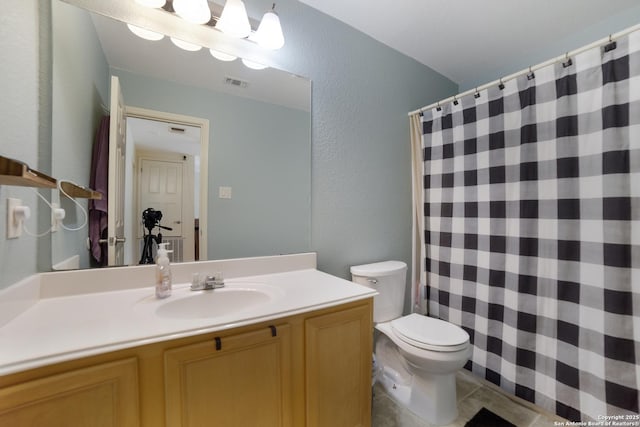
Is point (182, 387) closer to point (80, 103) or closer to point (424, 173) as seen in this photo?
A: point (80, 103)

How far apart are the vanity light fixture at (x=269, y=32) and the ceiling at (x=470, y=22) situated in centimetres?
36

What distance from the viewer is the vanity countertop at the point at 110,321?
1.94ft

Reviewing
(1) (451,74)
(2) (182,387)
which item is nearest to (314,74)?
(1) (451,74)

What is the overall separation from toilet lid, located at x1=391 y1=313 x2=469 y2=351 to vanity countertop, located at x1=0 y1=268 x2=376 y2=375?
0.49 m

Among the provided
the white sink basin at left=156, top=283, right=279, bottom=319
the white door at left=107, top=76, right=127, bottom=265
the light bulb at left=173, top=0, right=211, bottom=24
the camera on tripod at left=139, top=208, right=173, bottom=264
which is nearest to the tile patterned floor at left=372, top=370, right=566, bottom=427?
the white sink basin at left=156, top=283, right=279, bottom=319

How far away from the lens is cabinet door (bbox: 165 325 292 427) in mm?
704

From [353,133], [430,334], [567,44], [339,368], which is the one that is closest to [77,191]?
[339,368]

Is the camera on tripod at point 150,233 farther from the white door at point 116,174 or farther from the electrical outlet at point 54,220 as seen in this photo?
the electrical outlet at point 54,220

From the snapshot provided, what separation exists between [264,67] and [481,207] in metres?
1.56

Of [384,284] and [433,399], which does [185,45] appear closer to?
[384,284]

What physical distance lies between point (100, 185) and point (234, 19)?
939 millimetres

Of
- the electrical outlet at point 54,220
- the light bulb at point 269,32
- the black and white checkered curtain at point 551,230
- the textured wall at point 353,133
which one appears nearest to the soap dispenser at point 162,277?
the electrical outlet at point 54,220

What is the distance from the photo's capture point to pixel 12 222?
73cm

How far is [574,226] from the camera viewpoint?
51.1 inches
